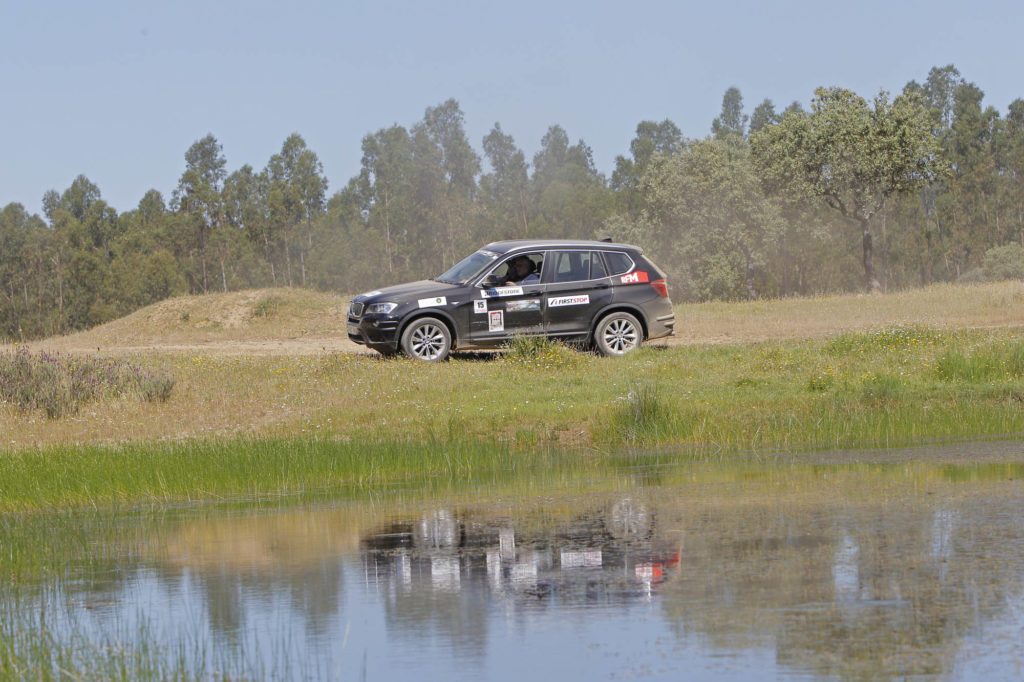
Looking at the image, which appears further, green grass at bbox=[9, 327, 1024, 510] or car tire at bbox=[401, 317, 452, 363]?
car tire at bbox=[401, 317, 452, 363]

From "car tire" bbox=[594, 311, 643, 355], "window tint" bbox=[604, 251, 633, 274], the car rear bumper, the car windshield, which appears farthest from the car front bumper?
the car rear bumper

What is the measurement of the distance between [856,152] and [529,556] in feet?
169

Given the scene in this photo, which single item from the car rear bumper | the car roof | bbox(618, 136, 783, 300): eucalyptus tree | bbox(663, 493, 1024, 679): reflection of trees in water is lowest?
bbox(663, 493, 1024, 679): reflection of trees in water

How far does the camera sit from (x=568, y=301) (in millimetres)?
20547

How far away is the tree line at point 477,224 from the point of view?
A: 76.6 m

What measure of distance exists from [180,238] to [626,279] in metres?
85.2

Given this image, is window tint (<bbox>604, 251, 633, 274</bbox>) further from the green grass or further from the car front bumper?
the car front bumper

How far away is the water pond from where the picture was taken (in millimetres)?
5625

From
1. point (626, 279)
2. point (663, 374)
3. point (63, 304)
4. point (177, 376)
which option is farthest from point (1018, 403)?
point (63, 304)

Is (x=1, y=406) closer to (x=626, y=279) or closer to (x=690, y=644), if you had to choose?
(x=626, y=279)

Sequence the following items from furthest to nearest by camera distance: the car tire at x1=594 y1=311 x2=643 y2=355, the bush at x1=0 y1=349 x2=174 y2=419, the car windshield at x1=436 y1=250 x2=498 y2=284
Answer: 1. the car tire at x1=594 y1=311 x2=643 y2=355
2. the car windshield at x1=436 y1=250 x2=498 y2=284
3. the bush at x1=0 y1=349 x2=174 y2=419

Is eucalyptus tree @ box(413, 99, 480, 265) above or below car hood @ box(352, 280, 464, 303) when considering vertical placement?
above

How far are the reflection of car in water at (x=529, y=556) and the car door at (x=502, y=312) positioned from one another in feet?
35.8

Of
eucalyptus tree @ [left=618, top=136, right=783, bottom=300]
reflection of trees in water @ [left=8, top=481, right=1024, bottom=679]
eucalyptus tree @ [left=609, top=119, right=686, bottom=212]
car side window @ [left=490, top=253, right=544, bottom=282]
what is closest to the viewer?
reflection of trees in water @ [left=8, top=481, right=1024, bottom=679]
